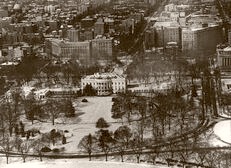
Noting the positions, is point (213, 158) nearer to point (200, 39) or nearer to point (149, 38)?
point (200, 39)

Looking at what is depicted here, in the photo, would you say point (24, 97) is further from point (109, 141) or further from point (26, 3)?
point (26, 3)

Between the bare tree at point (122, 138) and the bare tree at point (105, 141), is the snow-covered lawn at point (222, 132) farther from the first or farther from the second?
the bare tree at point (105, 141)

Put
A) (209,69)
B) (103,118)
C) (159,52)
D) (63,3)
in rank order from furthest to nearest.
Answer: (63,3)
(159,52)
(209,69)
(103,118)

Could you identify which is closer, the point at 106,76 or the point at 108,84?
the point at 108,84

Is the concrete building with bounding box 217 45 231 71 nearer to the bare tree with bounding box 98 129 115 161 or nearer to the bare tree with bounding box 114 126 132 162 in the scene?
the bare tree with bounding box 114 126 132 162

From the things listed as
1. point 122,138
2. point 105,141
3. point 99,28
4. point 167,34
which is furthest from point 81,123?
point 99,28

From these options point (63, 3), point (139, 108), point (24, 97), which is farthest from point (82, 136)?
point (63, 3)

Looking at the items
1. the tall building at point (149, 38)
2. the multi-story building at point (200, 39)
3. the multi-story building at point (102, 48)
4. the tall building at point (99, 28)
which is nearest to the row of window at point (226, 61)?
the multi-story building at point (200, 39)
